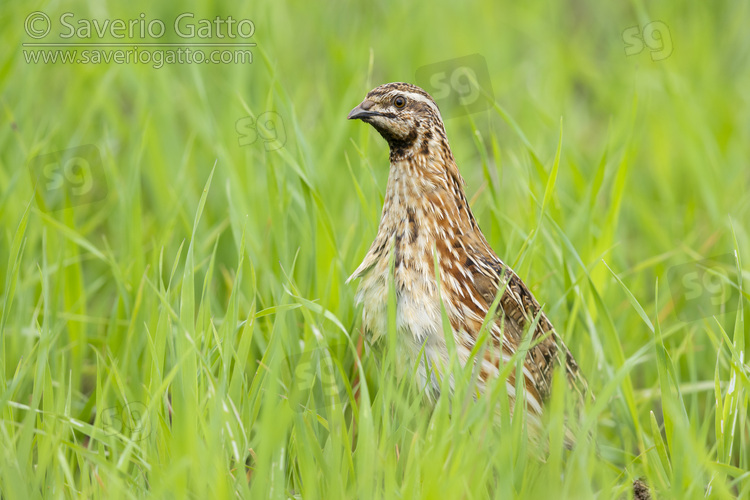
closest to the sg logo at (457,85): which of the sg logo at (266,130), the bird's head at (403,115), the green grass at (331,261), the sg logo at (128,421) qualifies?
the green grass at (331,261)

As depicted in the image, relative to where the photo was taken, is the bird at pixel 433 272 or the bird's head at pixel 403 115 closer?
the bird at pixel 433 272

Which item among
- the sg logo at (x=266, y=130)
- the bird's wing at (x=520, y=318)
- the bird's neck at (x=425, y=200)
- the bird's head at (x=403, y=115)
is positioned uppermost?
the sg logo at (x=266, y=130)

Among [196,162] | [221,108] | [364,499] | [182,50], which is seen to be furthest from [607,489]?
[182,50]

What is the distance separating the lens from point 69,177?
5.54m

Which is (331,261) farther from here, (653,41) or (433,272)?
(653,41)

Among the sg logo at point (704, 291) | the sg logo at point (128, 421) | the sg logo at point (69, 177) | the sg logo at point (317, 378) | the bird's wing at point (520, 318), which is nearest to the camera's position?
the sg logo at point (128, 421)

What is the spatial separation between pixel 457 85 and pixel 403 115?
5.28 ft

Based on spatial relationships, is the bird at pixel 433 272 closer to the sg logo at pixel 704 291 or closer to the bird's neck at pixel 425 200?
the bird's neck at pixel 425 200

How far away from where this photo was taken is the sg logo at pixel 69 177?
17.1ft

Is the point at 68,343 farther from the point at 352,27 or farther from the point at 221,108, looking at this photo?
the point at 352,27

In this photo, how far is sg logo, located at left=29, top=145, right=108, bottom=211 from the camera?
520 cm

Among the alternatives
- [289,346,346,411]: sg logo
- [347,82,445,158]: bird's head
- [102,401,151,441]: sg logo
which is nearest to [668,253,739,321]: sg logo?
[347,82,445,158]: bird's head

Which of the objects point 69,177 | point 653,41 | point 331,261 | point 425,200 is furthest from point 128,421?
point 653,41

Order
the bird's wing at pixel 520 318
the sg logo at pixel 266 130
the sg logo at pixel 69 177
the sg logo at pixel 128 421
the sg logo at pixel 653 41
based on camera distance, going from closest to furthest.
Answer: the sg logo at pixel 128 421 → the bird's wing at pixel 520 318 → the sg logo at pixel 266 130 → the sg logo at pixel 69 177 → the sg logo at pixel 653 41
